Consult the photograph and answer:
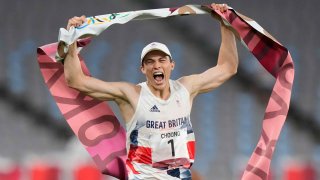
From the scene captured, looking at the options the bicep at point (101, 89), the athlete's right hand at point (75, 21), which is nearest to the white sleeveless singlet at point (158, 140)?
the bicep at point (101, 89)

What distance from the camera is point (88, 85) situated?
4758 millimetres

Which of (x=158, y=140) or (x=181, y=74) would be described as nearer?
(x=158, y=140)

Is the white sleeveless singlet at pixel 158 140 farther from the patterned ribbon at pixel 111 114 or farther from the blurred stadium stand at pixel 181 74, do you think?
the blurred stadium stand at pixel 181 74

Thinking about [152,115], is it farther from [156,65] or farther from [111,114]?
[111,114]

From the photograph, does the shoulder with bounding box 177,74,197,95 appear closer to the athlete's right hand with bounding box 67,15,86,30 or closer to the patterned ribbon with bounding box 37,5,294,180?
the patterned ribbon with bounding box 37,5,294,180

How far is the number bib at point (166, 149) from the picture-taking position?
4719 mm

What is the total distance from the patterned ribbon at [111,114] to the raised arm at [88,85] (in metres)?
0.31

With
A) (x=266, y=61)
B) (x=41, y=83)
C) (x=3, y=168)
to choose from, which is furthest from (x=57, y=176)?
(x=266, y=61)

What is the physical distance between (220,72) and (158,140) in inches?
22.6

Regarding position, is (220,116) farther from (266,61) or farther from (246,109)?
(266,61)

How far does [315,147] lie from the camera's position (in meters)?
8.39

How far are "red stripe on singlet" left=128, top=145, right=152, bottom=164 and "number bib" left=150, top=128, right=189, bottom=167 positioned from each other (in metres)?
0.03

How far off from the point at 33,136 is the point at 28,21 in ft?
3.56

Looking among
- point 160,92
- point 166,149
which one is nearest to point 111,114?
point 160,92
